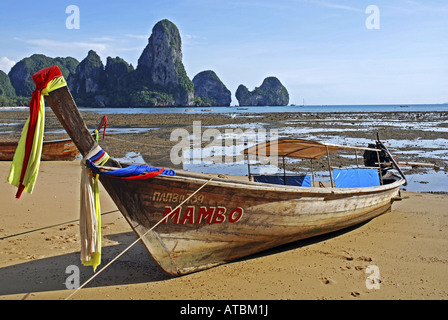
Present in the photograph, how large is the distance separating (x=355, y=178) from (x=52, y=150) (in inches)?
437

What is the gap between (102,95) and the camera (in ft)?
399

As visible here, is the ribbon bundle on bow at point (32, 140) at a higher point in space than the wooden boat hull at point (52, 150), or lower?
higher

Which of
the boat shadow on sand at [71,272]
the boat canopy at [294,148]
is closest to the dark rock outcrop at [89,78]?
the boat canopy at [294,148]

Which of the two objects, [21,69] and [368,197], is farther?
[21,69]

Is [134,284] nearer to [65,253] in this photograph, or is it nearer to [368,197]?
[65,253]

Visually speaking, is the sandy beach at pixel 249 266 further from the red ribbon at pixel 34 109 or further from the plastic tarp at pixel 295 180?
the red ribbon at pixel 34 109

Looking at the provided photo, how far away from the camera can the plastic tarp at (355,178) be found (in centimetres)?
752

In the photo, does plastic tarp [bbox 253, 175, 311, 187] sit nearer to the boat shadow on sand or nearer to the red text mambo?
the boat shadow on sand

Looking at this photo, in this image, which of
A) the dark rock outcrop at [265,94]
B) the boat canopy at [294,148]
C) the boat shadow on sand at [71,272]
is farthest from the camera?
the dark rock outcrop at [265,94]

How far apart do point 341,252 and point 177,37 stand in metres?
142

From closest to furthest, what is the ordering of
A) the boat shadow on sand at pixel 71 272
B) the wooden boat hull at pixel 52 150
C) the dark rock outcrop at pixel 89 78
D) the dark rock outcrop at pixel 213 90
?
the boat shadow on sand at pixel 71 272
the wooden boat hull at pixel 52 150
the dark rock outcrop at pixel 89 78
the dark rock outcrop at pixel 213 90

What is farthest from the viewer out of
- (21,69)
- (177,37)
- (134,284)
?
(21,69)
